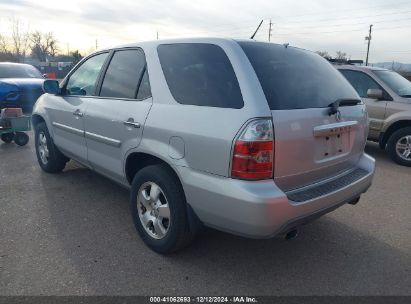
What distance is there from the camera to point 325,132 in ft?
8.89

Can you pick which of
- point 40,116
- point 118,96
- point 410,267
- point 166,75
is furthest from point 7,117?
point 410,267

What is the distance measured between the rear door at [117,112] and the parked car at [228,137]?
0.01m

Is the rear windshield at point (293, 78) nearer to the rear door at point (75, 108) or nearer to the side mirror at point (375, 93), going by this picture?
the rear door at point (75, 108)

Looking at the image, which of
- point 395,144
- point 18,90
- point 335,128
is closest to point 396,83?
point 395,144

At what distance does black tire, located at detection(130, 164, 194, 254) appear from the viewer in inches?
109

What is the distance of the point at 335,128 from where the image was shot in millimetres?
2803

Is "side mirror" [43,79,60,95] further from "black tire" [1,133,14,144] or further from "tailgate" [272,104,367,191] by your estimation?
"black tire" [1,133,14,144]

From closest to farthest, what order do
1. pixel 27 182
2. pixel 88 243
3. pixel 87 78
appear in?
pixel 88 243, pixel 87 78, pixel 27 182

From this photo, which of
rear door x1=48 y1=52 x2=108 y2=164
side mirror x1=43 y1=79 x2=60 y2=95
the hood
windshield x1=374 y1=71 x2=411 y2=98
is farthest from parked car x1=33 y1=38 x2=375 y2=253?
the hood

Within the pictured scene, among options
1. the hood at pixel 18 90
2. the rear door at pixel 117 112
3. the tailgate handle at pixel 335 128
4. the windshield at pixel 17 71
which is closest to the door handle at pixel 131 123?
the rear door at pixel 117 112

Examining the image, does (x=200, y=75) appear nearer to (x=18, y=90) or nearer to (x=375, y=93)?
(x=375, y=93)

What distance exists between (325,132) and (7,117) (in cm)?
635

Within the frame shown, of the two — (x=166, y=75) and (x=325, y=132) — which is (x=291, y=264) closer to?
(x=325, y=132)

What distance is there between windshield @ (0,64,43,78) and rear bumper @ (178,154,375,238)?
10.0 metres
